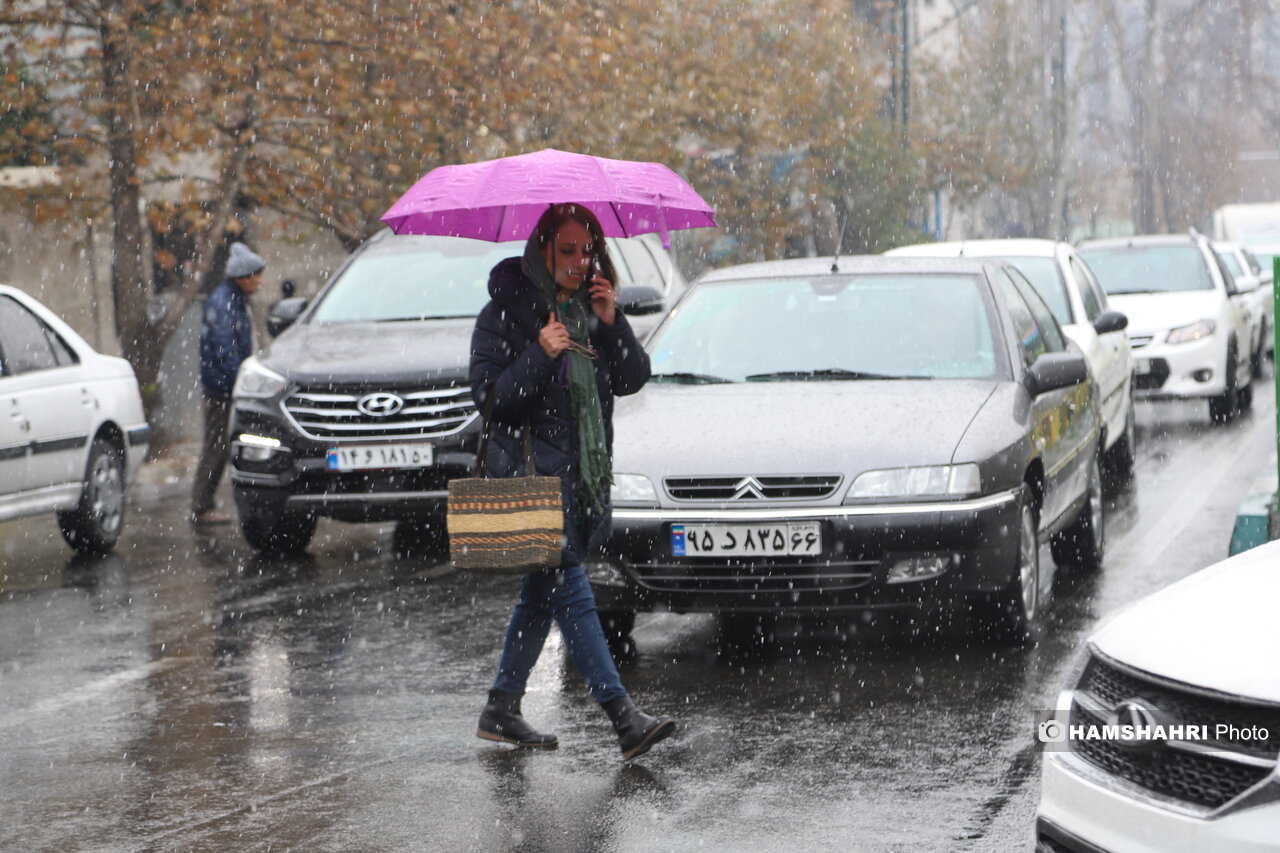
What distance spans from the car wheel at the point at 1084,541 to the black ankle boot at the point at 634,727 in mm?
3857

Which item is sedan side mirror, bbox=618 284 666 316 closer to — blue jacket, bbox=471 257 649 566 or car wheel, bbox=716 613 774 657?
car wheel, bbox=716 613 774 657

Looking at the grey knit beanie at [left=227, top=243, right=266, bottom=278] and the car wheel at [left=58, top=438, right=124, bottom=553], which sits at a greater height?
the grey knit beanie at [left=227, top=243, right=266, bottom=278]

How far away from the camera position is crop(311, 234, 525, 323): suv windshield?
1129 cm

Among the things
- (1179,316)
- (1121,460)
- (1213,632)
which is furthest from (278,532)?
(1179,316)

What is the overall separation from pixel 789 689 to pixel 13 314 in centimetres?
584

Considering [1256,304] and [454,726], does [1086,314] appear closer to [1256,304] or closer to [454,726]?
[454,726]

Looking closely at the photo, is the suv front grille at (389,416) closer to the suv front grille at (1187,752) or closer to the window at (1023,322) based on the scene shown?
the window at (1023,322)

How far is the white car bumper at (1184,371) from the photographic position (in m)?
16.9

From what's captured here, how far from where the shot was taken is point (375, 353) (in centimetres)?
1041

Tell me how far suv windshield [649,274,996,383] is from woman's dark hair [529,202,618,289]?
6.95ft

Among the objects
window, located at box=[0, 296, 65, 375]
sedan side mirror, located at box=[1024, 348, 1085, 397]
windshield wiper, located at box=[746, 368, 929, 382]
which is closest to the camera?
sedan side mirror, located at box=[1024, 348, 1085, 397]

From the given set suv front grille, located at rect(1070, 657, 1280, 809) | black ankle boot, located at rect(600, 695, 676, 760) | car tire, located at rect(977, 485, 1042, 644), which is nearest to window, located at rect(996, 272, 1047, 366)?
car tire, located at rect(977, 485, 1042, 644)

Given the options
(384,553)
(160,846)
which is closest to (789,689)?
(160,846)

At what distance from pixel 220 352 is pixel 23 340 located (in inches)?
77.8
